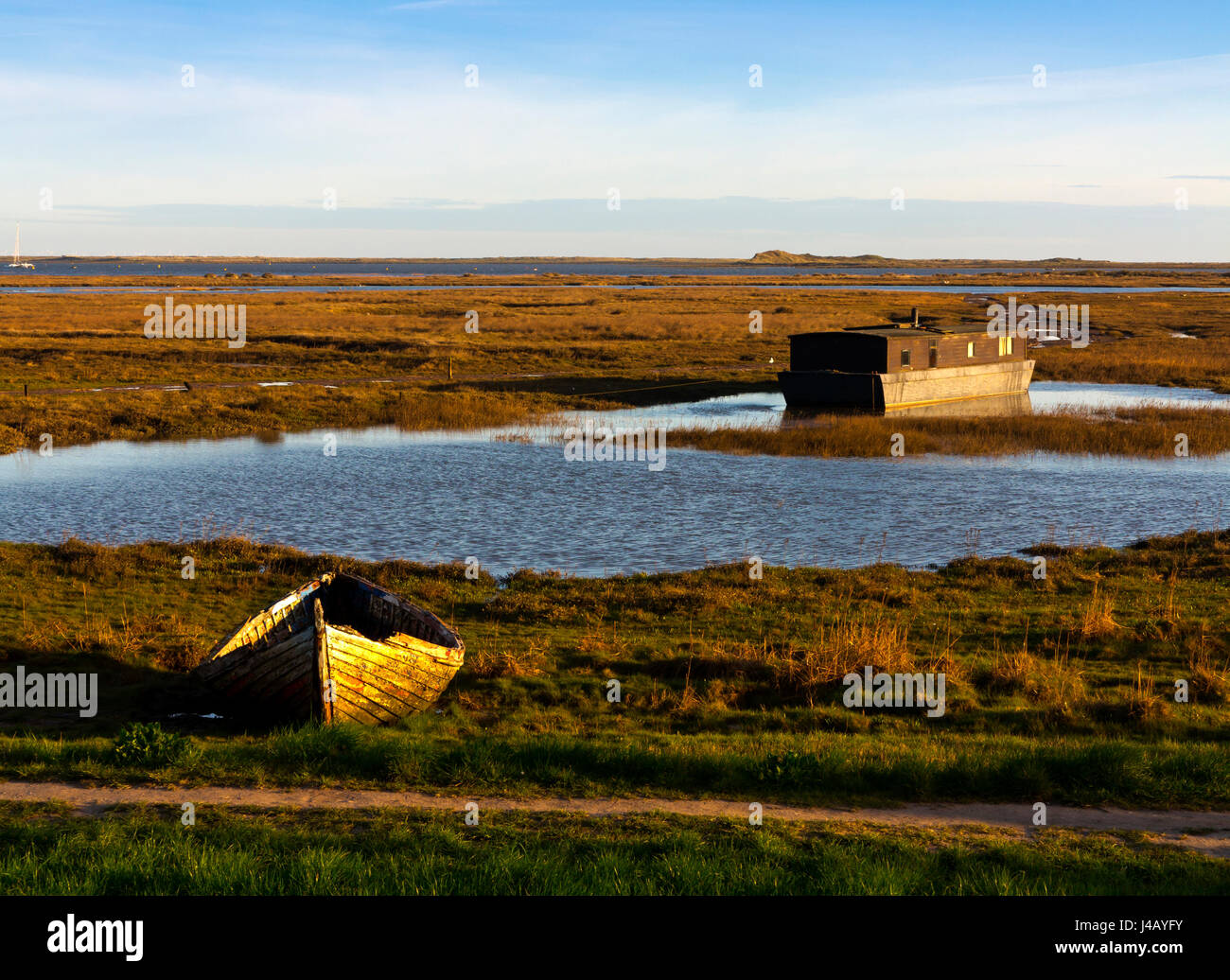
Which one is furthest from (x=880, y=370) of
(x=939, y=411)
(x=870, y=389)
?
(x=939, y=411)

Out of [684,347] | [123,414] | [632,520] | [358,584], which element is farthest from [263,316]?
[358,584]

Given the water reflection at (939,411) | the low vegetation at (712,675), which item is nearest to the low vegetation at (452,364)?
the water reflection at (939,411)

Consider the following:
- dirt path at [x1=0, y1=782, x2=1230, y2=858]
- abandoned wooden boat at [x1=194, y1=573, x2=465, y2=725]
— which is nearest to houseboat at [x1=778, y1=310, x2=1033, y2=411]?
abandoned wooden boat at [x1=194, y1=573, x2=465, y2=725]

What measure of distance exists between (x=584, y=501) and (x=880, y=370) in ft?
86.7

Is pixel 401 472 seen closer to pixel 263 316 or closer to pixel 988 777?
pixel 988 777

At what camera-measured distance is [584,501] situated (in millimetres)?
32312

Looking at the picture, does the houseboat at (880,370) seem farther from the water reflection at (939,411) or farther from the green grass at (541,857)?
the green grass at (541,857)

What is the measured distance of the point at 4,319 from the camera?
9875cm

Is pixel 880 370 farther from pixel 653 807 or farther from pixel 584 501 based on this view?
pixel 653 807

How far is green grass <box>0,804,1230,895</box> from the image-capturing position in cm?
796

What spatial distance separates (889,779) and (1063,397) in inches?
2182

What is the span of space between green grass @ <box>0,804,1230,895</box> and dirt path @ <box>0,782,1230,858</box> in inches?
10.9

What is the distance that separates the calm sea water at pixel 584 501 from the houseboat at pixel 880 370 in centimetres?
1317

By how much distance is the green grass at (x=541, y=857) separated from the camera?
314 inches
